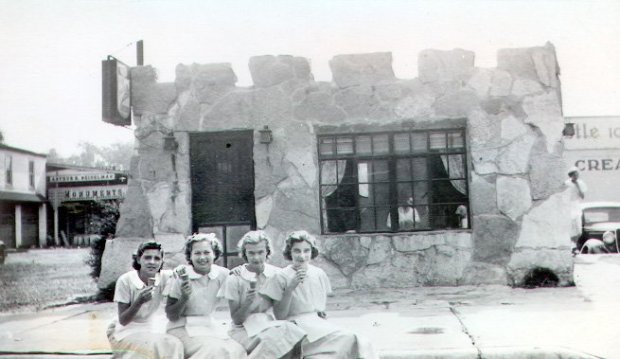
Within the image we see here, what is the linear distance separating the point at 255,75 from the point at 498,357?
419 cm

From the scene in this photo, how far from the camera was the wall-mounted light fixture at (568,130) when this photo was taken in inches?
266

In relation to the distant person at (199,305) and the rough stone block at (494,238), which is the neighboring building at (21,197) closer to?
the distant person at (199,305)

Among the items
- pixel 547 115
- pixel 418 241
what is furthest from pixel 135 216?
pixel 547 115

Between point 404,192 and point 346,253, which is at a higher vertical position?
point 404,192

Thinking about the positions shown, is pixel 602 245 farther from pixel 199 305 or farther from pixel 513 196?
pixel 199 305

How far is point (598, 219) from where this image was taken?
731cm

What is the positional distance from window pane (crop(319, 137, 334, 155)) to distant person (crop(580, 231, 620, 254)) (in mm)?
3619

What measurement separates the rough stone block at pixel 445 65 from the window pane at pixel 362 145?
36.5 inches

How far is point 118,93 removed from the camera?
6824 millimetres

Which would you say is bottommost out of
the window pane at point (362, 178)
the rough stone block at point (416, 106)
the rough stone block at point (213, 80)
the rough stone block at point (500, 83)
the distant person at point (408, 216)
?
the distant person at point (408, 216)

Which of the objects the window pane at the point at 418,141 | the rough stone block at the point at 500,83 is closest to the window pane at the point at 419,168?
the window pane at the point at 418,141

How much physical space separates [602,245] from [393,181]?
3362mm

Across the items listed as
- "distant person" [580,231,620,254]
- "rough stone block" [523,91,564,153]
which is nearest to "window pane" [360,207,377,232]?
"rough stone block" [523,91,564,153]

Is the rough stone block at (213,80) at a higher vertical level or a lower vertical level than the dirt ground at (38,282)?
higher
